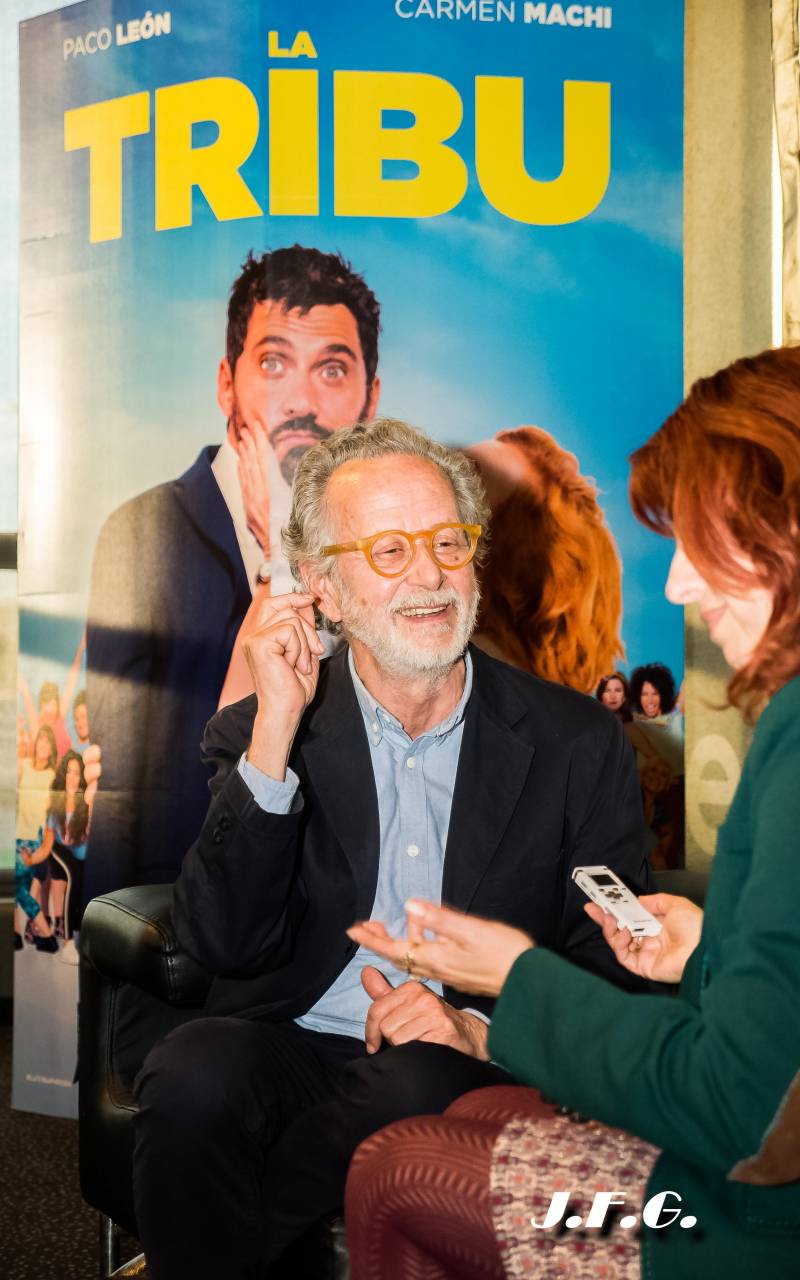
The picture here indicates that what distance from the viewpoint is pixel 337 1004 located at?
74.7 inches

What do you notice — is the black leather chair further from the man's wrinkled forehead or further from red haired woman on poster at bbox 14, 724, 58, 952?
the man's wrinkled forehead

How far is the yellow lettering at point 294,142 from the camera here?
2.89m

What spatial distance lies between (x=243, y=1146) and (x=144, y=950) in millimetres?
467

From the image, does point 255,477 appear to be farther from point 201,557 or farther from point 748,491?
point 748,491

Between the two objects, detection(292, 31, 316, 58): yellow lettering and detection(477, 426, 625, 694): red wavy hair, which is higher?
detection(292, 31, 316, 58): yellow lettering

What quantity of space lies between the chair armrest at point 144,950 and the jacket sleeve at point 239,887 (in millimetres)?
88

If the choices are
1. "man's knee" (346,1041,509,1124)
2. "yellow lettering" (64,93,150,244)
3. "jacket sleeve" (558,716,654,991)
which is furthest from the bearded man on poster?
"man's knee" (346,1041,509,1124)

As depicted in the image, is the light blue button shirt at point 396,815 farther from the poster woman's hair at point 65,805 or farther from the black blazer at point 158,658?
the poster woman's hair at point 65,805

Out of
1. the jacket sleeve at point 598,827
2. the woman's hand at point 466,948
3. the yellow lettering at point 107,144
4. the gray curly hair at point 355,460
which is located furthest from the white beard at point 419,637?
the yellow lettering at point 107,144

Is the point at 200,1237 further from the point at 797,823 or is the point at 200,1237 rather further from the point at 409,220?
the point at 409,220

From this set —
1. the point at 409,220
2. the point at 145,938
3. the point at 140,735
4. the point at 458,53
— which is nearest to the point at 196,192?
the point at 409,220

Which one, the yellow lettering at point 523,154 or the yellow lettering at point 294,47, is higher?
the yellow lettering at point 294,47

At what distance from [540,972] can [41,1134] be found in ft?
7.71

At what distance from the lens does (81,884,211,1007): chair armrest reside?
2004 millimetres
